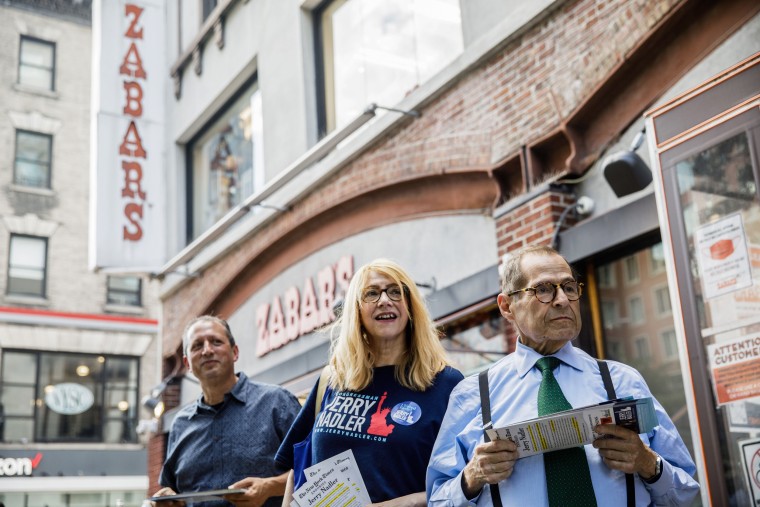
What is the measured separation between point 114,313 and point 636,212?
20.6 meters

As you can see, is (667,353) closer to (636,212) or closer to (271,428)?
(636,212)

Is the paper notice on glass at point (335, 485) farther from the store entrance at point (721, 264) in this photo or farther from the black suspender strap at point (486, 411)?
the store entrance at point (721, 264)

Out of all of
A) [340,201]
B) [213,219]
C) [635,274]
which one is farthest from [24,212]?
[635,274]

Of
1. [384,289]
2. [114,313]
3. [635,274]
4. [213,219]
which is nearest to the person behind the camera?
[384,289]

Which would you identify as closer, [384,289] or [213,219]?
[384,289]

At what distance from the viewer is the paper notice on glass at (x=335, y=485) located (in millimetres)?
3193

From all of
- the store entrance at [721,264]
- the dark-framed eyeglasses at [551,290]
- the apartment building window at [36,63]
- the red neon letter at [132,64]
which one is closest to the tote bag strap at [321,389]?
the dark-framed eyeglasses at [551,290]

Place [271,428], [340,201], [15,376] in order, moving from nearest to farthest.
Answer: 1. [271,428]
2. [340,201]
3. [15,376]

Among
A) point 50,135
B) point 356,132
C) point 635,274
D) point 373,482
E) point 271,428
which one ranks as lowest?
point 373,482

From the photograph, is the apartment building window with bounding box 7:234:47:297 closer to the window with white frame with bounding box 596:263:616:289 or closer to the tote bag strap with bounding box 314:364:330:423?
the window with white frame with bounding box 596:263:616:289

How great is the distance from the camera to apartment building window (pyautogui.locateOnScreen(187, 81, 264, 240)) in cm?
1204

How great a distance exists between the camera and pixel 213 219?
1309cm

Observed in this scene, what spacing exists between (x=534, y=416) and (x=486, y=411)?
16cm

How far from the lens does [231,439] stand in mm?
4320
